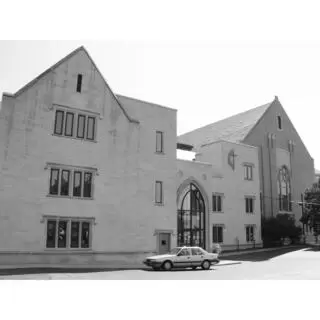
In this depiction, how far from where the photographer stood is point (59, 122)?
24.9 metres

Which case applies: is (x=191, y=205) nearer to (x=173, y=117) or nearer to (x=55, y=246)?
(x=173, y=117)

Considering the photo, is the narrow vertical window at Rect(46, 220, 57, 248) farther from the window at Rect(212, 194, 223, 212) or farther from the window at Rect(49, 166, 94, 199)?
the window at Rect(212, 194, 223, 212)

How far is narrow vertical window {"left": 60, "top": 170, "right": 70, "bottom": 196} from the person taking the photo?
2442 cm

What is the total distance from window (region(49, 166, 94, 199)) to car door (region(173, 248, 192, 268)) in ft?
23.2

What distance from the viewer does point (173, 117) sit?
31484mm

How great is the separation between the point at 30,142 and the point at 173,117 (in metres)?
12.4

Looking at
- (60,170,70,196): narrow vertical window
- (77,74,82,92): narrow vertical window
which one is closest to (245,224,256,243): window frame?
(60,170,70,196): narrow vertical window

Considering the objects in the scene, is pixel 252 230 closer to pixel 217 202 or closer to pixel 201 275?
pixel 217 202

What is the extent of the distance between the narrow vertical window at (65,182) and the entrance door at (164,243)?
8.55 metres

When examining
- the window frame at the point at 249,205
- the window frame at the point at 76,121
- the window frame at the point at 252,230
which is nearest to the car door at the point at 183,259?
the window frame at the point at 76,121

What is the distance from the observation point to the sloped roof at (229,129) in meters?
A: 50.8

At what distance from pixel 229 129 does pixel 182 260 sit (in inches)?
1315

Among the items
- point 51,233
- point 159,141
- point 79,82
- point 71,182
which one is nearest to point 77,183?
point 71,182

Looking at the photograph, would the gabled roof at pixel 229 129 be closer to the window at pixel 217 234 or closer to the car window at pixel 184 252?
the window at pixel 217 234
